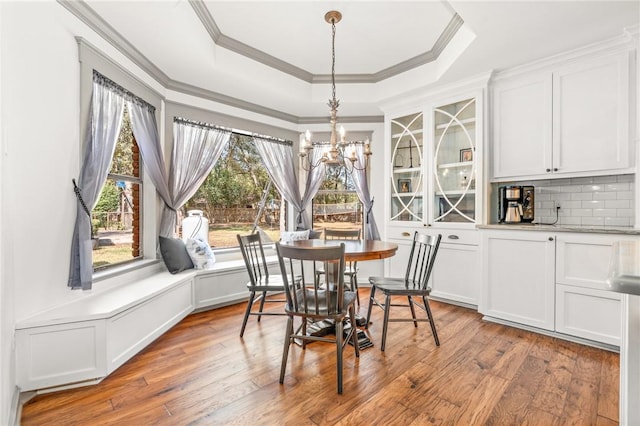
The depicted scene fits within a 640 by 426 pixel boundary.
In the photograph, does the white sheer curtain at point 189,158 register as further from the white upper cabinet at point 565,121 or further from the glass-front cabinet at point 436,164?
the white upper cabinet at point 565,121

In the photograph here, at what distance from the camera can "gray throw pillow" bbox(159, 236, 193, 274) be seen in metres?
3.23

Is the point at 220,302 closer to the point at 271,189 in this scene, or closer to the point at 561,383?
the point at 271,189

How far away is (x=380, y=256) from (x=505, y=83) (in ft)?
8.00

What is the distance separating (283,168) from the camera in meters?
4.64

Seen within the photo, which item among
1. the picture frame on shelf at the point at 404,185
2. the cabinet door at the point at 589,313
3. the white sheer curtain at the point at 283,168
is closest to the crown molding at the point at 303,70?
the white sheer curtain at the point at 283,168

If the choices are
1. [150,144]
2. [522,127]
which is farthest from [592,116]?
[150,144]

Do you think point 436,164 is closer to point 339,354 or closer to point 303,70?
point 303,70

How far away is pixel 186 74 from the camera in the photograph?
3342 mm

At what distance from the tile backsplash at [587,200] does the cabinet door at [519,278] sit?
0.59 metres

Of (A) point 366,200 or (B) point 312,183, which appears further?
(B) point 312,183

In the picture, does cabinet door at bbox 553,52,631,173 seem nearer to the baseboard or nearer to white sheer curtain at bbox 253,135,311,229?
the baseboard

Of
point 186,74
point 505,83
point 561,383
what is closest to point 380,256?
point 561,383

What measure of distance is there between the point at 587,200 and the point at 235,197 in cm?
402

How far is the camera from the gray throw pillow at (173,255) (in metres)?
3.23
